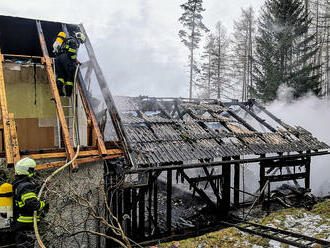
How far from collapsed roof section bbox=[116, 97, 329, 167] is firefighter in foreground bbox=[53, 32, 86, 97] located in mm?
1923

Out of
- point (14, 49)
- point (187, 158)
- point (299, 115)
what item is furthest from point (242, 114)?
point (14, 49)

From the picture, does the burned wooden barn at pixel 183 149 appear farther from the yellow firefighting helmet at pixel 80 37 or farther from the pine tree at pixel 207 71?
the pine tree at pixel 207 71

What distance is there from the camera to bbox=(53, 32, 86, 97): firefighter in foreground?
6.12m

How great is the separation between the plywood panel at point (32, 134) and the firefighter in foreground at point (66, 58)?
9.02 feet

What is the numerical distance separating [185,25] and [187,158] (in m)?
21.8

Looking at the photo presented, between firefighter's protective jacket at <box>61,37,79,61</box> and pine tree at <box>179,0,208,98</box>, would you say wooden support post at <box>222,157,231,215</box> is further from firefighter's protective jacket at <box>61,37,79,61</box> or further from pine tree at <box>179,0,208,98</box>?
pine tree at <box>179,0,208,98</box>

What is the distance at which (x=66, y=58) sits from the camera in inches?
240

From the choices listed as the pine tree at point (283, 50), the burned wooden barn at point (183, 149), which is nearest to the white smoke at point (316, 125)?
the pine tree at point (283, 50)

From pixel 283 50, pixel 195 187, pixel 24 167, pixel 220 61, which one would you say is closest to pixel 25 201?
pixel 24 167

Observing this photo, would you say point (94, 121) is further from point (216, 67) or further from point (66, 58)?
point (216, 67)

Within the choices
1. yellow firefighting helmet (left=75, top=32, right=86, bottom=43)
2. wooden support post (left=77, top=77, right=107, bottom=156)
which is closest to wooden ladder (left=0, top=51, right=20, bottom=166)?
wooden support post (left=77, top=77, right=107, bottom=156)

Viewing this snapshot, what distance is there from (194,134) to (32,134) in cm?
538

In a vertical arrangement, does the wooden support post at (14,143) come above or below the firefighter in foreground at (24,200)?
above

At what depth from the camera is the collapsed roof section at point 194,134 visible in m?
6.37
